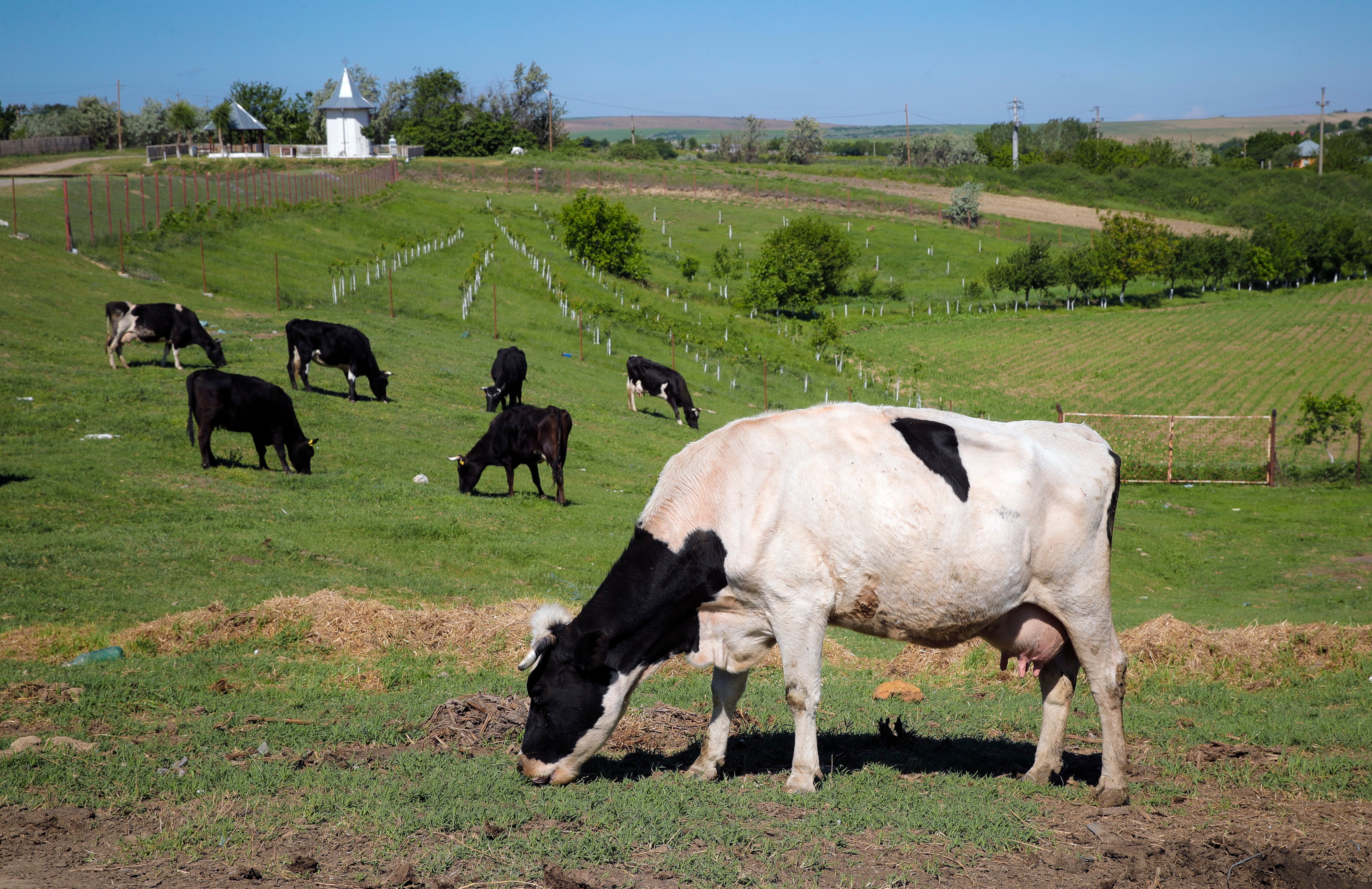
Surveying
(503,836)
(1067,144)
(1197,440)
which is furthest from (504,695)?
(1067,144)

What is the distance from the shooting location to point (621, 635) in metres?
7.18

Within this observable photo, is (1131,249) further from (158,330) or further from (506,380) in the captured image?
(158,330)

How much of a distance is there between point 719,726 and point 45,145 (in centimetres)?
11673

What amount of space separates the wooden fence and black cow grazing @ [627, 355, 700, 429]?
86380 mm

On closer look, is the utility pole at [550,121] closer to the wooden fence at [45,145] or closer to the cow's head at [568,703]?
the wooden fence at [45,145]

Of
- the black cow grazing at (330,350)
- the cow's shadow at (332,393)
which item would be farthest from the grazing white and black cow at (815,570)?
the black cow grazing at (330,350)

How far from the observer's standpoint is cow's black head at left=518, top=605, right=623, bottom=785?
7.18 meters

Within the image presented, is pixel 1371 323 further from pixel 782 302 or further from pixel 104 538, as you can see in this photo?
pixel 104 538

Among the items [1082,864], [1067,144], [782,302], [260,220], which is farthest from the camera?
[1067,144]

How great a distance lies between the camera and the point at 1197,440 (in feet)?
123

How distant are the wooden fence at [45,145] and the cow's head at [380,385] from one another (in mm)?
86932

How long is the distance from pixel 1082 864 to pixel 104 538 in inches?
537

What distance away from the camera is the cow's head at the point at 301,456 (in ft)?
67.3

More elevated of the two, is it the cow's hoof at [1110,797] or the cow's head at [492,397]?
the cow's head at [492,397]
